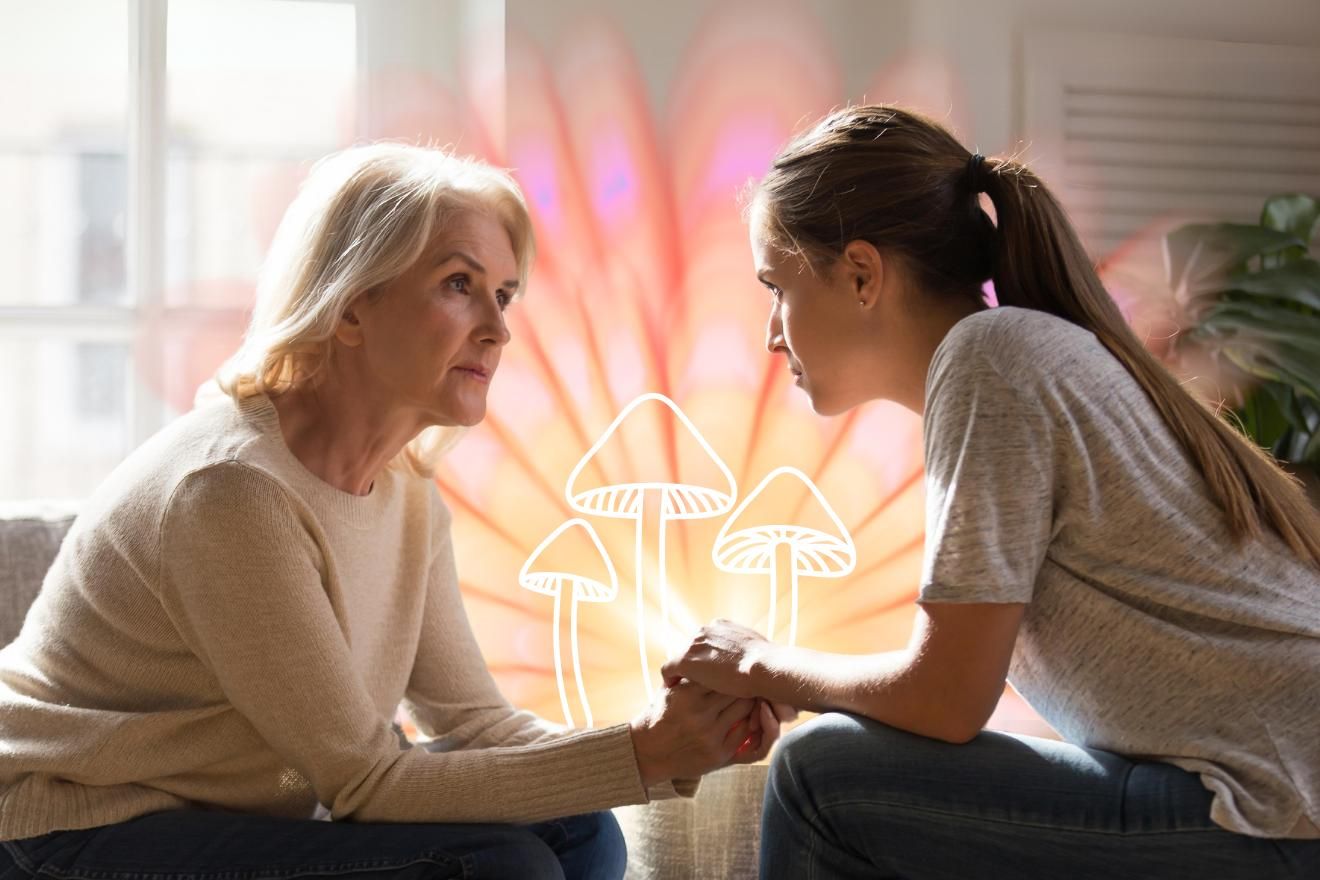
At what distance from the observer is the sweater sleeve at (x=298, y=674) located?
55.0 inches

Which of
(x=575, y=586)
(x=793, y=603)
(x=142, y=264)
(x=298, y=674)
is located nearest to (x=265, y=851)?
(x=298, y=674)

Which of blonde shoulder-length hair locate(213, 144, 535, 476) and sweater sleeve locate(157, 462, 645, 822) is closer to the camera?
sweater sleeve locate(157, 462, 645, 822)

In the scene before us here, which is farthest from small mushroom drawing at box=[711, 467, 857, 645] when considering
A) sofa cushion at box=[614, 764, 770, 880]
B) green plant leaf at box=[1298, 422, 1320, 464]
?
green plant leaf at box=[1298, 422, 1320, 464]

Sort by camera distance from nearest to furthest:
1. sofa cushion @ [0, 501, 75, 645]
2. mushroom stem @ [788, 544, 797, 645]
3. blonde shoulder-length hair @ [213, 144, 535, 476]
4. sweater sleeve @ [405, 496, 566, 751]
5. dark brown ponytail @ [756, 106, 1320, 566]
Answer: dark brown ponytail @ [756, 106, 1320, 566] < blonde shoulder-length hair @ [213, 144, 535, 476] < sweater sleeve @ [405, 496, 566, 751] < sofa cushion @ [0, 501, 75, 645] < mushroom stem @ [788, 544, 797, 645]

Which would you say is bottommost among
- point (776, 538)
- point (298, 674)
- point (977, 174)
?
point (776, 538)

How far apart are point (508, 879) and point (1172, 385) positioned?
826 mm

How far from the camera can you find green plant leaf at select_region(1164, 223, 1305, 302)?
292 cm

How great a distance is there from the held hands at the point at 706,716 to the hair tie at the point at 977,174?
0.55 meters

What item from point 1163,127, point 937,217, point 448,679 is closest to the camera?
point 937,217

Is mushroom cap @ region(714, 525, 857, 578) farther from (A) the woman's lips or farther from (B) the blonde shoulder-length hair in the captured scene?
(B) the blonde shoulder-length hair

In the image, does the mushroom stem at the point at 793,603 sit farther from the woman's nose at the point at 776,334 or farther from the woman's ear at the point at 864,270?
the woman's ear at the point at 864,270

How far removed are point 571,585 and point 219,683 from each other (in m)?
1.58

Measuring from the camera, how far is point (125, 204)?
3.02 m

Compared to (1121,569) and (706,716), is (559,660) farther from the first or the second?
(1121,569)
